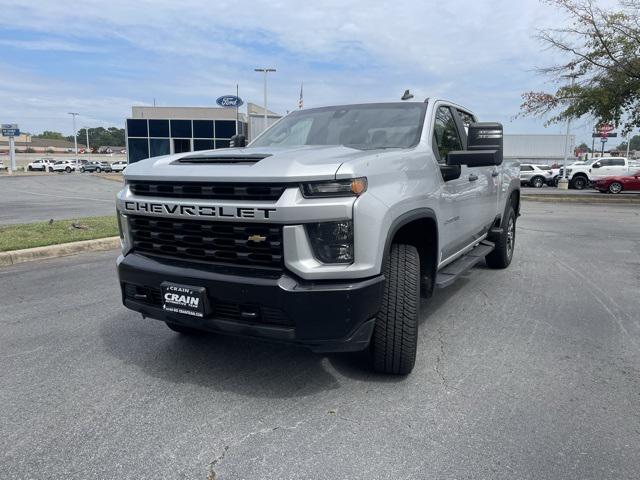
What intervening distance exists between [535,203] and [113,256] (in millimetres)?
16615

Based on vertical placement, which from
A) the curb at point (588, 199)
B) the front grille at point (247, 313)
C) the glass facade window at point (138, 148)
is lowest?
the curb at point (588, 199)

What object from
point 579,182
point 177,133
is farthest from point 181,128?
point 579,182

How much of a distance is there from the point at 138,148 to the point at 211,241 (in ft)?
133

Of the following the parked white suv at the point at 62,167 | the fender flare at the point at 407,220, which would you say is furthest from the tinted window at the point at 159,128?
the fender flare at the point at 407,220

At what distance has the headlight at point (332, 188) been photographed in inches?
109

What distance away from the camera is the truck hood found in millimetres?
2770

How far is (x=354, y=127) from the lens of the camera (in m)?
4.48

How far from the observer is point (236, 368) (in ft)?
11.8

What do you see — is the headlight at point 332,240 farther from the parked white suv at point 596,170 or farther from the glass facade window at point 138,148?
the glass facade window at point 138,148

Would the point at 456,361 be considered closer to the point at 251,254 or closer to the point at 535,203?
the point at 251,254

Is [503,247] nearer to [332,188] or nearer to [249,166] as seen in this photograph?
[332,188]

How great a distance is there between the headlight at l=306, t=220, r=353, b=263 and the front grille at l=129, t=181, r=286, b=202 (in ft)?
0.95

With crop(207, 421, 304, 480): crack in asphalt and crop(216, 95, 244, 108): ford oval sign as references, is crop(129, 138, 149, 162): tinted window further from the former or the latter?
crop(207, 421, 304, 480): crack in asphalt

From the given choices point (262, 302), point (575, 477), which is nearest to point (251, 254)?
point (262, 302)
